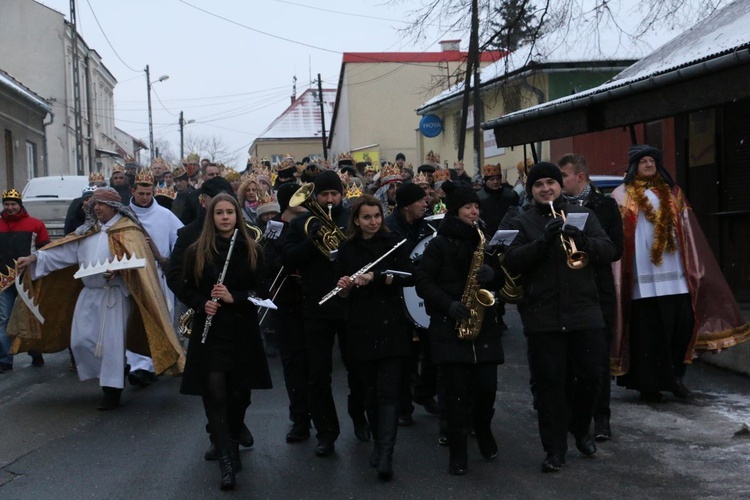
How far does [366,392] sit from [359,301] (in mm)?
625

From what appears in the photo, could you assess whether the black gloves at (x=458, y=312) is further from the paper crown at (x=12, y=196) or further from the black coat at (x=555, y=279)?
the paper crown at (x=12, y=196)

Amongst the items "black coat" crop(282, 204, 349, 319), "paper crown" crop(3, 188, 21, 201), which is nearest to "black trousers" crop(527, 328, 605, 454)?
"black coat" crop(282, 204, 349, 319)

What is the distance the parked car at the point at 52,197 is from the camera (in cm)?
2002

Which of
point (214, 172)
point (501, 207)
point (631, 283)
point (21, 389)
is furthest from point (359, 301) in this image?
point (214, 172)

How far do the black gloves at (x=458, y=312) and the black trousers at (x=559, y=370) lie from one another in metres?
0.48

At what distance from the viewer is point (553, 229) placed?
6.55m

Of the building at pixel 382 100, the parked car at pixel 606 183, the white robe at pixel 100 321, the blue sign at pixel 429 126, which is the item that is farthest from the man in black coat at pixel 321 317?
the building at pixel 382 100

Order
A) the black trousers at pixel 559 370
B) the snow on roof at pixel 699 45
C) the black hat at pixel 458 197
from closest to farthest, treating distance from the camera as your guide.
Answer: the black trousers at pixel 559 370
the black hat at pixel 458 197
the snow on roof at pixel 699 45

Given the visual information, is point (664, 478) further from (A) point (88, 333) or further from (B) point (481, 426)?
(A) point (88, 333)

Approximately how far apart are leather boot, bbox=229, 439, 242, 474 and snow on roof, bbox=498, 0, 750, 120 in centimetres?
545

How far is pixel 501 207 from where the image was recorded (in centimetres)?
1266

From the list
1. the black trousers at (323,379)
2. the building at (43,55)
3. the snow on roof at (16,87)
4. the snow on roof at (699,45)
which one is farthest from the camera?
the building at (43,55)

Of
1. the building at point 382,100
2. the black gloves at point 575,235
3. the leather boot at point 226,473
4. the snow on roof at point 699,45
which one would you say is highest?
the building at point 382,100

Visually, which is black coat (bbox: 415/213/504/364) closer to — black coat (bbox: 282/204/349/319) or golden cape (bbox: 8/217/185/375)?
black coat (bbox: 282/204/349/319)
